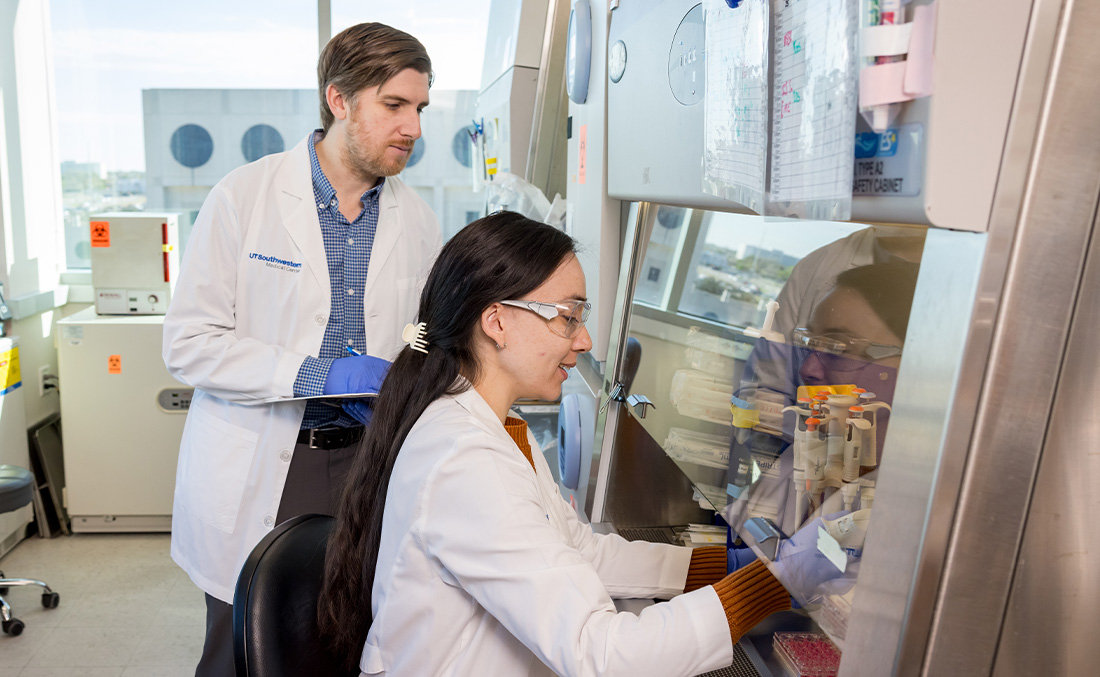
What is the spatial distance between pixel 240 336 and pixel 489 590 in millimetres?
1079

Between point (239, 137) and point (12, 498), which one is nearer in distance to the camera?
point (12, 498)

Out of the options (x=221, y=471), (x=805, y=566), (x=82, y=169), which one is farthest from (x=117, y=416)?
(x=805, y=566)

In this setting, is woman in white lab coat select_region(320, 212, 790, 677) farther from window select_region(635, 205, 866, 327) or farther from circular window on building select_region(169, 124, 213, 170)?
circular window on building select_region(169, 124, 213, 170)

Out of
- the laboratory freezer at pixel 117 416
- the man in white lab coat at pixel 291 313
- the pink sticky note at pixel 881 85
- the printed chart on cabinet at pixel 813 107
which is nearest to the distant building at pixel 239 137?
the laboratory freezer at pixel 117 416

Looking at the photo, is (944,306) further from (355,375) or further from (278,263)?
(278,263)

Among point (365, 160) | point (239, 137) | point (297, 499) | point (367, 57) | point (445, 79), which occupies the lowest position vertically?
point (297, 499)

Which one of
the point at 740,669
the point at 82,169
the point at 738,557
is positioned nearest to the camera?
the point at 740,669

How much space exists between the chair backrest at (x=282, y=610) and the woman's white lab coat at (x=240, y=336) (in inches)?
25.9

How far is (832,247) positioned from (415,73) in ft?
3.62

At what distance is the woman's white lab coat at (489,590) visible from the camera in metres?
0.95

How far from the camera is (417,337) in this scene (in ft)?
4.09

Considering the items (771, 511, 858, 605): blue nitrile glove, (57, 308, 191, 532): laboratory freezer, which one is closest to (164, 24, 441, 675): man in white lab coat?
(771, 511, 858, 605): blue nitrile glove

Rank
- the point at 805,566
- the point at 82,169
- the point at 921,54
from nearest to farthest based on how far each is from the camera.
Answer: the point at 921,54
the point at 805,566
the point at 82,169

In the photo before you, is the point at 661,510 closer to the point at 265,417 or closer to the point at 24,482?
the point at 265,417
